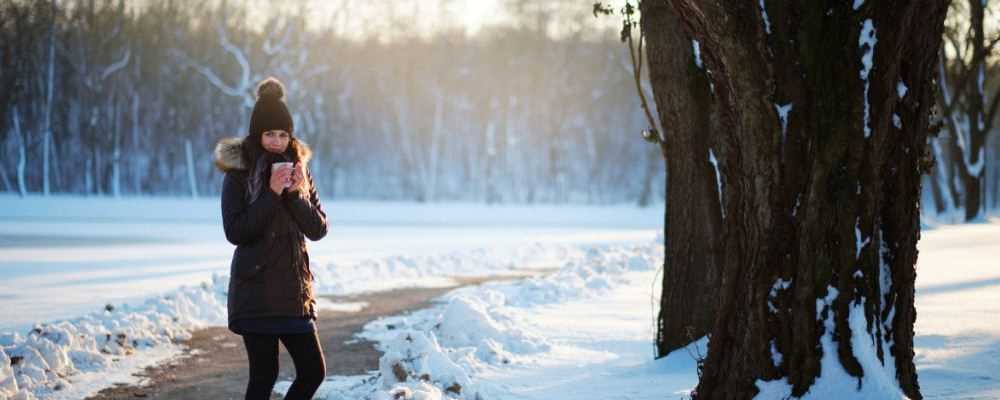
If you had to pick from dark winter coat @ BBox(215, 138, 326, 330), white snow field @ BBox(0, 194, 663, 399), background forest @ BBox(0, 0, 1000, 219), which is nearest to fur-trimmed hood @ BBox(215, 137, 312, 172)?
dark winter coat @ BBox(215, 138, 326, 330)

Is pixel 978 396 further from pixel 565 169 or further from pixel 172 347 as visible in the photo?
pixel 565 169

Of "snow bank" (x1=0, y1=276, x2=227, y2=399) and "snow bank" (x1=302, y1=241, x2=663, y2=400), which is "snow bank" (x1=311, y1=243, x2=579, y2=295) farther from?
"snow bank" (x1=0, y1=276, x2=227, y2=399)

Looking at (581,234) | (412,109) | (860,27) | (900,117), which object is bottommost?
(581,234)

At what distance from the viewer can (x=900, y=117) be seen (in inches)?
134

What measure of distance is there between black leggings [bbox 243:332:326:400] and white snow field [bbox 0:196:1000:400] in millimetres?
961

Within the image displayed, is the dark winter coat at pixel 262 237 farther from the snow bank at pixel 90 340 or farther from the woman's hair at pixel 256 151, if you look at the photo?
the snow bank at pixel 90 340

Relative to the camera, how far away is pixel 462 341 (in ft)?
23.0

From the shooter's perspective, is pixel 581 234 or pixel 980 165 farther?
→ pixel 581 234

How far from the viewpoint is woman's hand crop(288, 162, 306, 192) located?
153 inches

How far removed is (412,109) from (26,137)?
65.8 feet

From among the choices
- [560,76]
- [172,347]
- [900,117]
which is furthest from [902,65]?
[560,76]

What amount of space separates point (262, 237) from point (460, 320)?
360 cm

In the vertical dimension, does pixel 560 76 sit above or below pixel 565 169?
above

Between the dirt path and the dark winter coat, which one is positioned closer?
the dark winter coat
